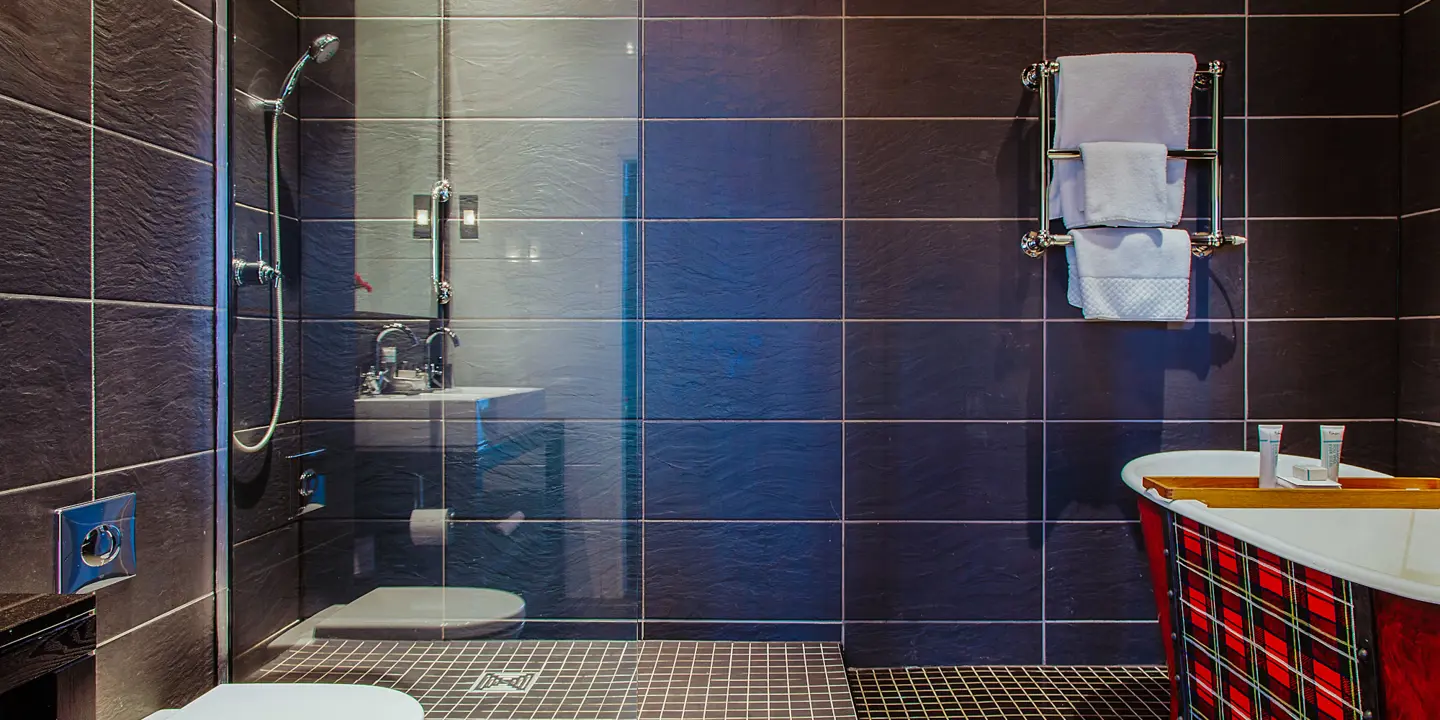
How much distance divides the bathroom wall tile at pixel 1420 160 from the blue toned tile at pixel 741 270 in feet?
5.55

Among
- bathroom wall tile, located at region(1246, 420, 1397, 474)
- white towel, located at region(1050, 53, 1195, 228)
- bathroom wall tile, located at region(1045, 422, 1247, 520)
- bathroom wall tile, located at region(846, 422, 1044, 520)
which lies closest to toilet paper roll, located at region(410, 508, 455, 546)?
bathroom wall tile, located at region(846, 422, 1044, 520)

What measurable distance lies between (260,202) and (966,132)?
6.18ft

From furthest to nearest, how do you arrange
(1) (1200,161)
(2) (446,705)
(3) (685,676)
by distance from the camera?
(1) (1200,161) → (3) (685,676) → (2) (446,705)

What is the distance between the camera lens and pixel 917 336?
2205 millimetres

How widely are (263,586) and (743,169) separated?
1.65m

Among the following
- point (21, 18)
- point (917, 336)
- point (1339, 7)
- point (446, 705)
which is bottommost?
point (446, 705)

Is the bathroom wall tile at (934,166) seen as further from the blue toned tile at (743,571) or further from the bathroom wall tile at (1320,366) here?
the blue toned tile at (743,571)

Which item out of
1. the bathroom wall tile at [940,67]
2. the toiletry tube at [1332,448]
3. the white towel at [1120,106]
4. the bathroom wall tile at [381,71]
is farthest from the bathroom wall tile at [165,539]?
the toiletry tube at [1332,448]

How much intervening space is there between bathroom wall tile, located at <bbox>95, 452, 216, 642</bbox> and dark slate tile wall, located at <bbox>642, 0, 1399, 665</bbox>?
1107 millimetres

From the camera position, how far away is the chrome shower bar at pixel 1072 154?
2104 millimetres

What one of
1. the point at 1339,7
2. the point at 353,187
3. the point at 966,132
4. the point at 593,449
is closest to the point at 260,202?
the point at 353,187

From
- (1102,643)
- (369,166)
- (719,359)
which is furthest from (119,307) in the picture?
(1102,643)

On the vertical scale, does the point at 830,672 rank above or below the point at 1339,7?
below

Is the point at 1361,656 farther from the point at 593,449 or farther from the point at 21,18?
the point at 21,18
